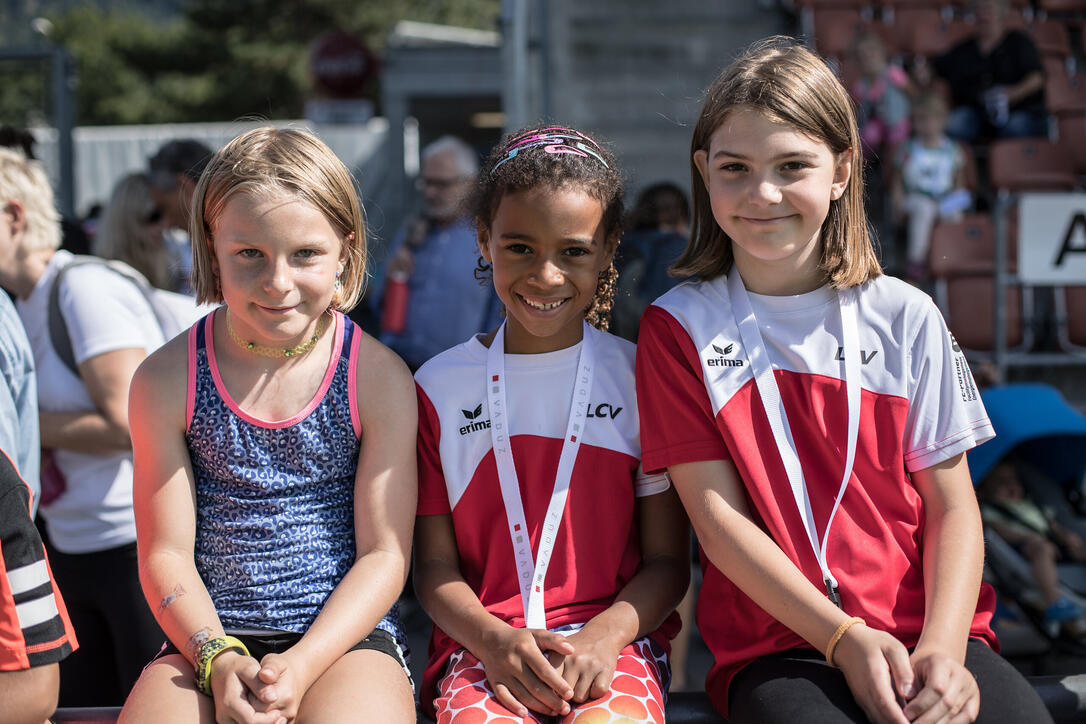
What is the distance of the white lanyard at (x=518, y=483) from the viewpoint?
7.27 feet

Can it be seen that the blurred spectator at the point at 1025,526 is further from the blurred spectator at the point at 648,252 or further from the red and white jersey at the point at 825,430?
the red and white jersey at the point at 825,430

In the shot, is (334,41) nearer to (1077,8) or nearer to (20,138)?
(1077,8)

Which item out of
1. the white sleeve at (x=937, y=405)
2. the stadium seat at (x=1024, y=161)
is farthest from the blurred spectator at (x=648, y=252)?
the stadium seat at (x=1024, y=161)

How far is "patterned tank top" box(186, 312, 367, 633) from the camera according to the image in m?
2.14

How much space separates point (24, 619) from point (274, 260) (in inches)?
32.3

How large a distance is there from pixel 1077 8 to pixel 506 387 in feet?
34.1

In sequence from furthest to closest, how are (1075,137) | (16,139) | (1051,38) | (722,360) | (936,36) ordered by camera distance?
(936,36), (1051,38), (1075,137), (16,139), (722,360)

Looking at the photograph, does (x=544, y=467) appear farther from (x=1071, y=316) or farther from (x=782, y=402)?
(x=1071, y=316)

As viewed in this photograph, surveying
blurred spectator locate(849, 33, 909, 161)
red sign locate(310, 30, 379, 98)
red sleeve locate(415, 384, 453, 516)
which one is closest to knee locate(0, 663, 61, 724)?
red sleeve locate(415, 384, 453, 516)

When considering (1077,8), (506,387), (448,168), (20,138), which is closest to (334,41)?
(1077,8)

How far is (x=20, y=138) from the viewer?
13.1ft

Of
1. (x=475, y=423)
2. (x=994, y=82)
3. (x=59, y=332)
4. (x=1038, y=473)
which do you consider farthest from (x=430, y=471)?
(x=994, y=82)

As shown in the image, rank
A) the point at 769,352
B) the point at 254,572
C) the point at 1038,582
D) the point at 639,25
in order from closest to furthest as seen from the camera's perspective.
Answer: the point at 254,572
the point at 769,352
the point at 1038,582
the point at 639,25

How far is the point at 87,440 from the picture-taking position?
9.71ft
